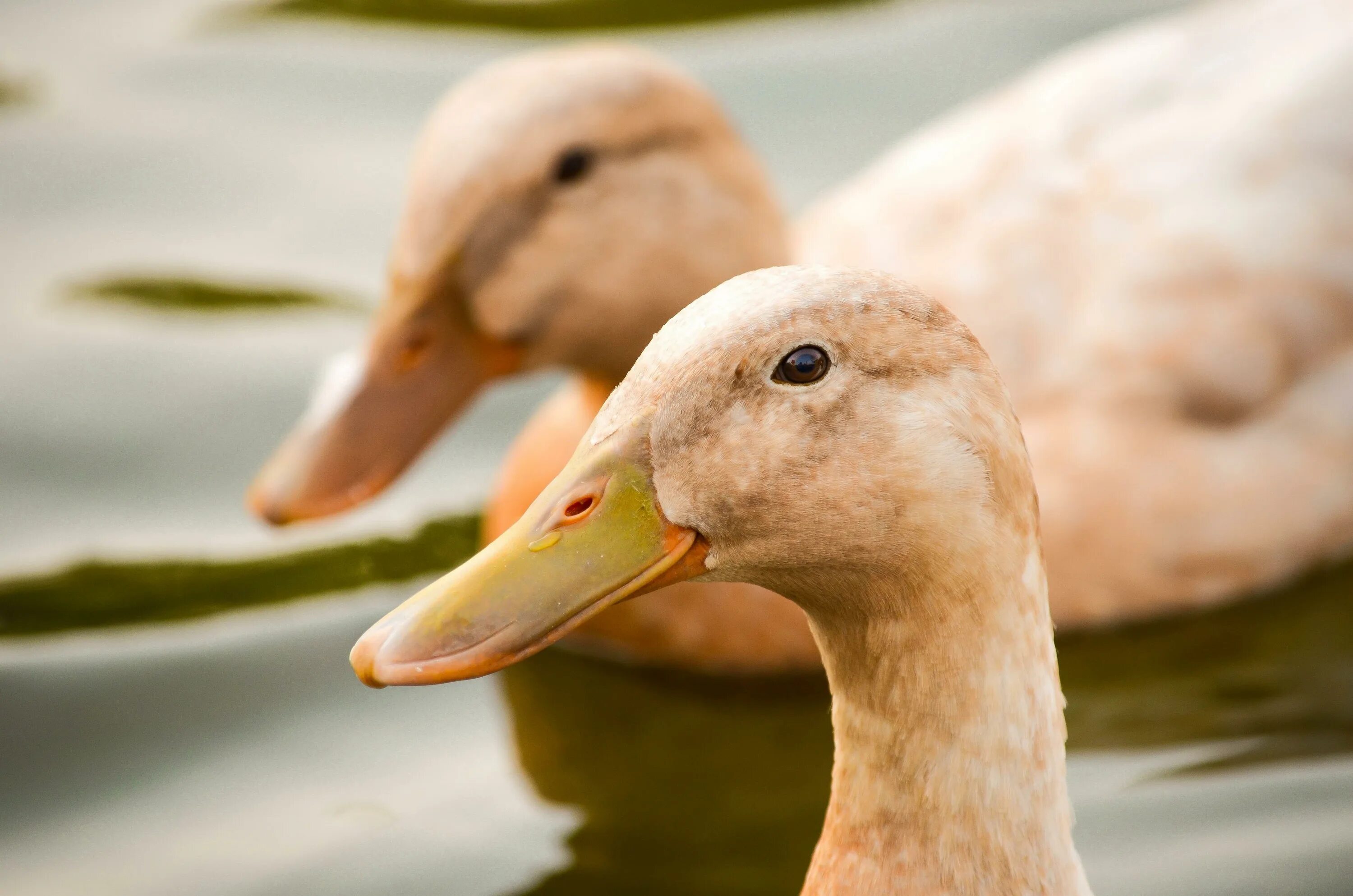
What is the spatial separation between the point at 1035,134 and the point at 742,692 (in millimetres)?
1398

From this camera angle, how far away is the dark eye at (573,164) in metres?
3.35

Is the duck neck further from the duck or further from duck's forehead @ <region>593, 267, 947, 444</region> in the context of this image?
duck's forehead @ <region>593, 267, 947, 444</region>

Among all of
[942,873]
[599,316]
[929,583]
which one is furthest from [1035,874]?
[599,316]

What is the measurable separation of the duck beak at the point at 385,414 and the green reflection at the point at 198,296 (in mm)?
1463

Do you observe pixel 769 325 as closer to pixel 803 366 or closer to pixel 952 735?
pixel 803 366

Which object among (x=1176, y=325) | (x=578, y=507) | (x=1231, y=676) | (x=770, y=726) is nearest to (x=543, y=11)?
(x=1176, y=325)

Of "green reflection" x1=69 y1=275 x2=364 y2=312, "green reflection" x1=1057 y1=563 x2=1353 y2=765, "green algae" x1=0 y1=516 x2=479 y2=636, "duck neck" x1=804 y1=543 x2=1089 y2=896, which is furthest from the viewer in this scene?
"green reflection" x1=69 y1=275 x2=364 y2=312

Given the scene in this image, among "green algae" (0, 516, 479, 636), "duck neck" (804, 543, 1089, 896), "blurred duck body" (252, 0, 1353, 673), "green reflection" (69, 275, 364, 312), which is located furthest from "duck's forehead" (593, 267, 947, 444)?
"green reflection" (69, 275, 364, 312)

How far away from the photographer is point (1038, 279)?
375 centimetres

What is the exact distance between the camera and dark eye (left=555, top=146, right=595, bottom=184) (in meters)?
3.35

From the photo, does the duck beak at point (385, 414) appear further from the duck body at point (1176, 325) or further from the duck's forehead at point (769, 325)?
the duck's forehead at point (769, 325)

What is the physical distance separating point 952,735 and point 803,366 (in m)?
0.46

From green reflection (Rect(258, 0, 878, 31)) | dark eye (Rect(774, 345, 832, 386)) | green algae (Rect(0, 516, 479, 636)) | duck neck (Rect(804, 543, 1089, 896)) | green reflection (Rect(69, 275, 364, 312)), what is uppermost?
green reflection (Rect(258, 0, 878, 31))

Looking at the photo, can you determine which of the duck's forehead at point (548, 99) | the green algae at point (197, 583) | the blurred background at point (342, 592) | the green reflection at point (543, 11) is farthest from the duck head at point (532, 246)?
the green reflection at point (543, 11)
